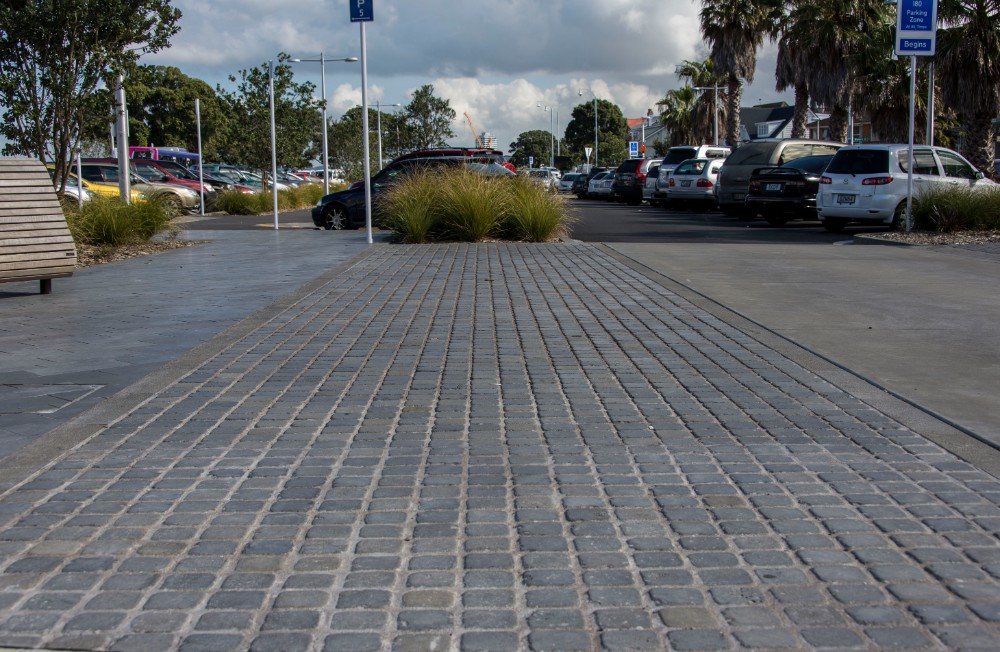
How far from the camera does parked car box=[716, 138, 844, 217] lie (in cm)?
2556

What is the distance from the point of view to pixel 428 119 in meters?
60.4

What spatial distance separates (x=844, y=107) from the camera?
39.8m

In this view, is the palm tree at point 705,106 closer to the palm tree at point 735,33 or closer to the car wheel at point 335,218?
the palm tree at point 735,33

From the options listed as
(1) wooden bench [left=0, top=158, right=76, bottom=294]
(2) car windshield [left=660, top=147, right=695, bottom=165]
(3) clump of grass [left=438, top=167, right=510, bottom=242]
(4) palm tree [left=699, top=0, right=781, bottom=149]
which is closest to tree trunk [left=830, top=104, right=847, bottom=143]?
(4) palm tree [left=699, top=0, right=781, bottom=149]

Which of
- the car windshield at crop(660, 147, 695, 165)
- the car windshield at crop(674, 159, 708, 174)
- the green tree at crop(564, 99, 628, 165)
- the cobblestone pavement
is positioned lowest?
the cobblestone pavement

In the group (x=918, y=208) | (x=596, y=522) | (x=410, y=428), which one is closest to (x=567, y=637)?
(x=596, y=522)

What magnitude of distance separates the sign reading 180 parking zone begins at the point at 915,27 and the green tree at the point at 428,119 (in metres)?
43.0

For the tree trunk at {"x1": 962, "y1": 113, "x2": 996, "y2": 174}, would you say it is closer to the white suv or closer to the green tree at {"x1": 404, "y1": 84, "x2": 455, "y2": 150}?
the white suv

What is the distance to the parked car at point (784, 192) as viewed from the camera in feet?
72.2

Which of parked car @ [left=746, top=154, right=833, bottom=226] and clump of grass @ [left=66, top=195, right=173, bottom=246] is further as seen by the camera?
parked car @ [left=746, top=154, right=833, bottom=226]

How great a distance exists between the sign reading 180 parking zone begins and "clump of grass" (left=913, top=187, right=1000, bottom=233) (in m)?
2.51

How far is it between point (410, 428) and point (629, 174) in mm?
35336

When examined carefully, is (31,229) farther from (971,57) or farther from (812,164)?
(971,57)

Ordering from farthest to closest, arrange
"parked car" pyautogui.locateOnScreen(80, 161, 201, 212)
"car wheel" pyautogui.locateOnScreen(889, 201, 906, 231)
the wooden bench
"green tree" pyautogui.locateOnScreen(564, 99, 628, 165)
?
1. "green tree" pyautogui.locateOnScreen(564, 99, 628, 165)
2. "parked car" pyautogui.locateOnScreen(80, 161, 201, 212)
3. "car wheel" pyautogui.locateOnScreen(889, 201, 906, 231)
4. the wooden bench
